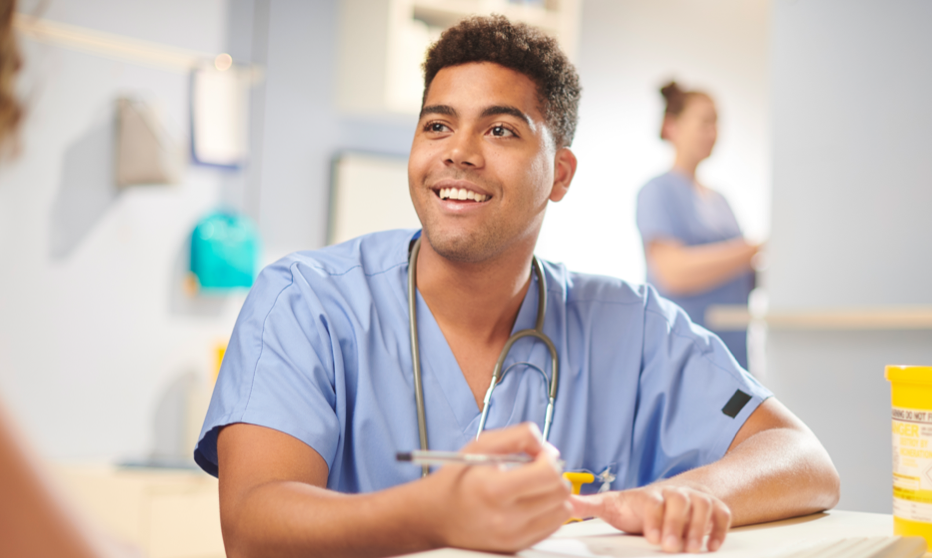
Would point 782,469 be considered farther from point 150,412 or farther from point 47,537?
point 150,412

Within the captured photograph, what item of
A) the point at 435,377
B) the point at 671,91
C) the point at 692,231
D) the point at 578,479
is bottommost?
the point at 578,479

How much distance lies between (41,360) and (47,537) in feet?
7.98

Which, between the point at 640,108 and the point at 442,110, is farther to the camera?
the point at 640,108

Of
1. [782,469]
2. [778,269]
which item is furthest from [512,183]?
[778,269]

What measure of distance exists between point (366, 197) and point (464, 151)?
6.14ft

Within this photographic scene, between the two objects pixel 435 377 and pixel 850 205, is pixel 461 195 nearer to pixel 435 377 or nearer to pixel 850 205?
pixel 435 377

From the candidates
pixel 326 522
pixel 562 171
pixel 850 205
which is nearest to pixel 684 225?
pixel 850 205

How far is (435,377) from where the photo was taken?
3.74 feet

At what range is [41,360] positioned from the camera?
8.05 ft

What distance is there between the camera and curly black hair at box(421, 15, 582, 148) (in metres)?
1.26

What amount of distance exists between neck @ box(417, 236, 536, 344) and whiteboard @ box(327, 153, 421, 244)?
1730mm

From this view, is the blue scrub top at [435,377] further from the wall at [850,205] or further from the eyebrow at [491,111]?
the wall at [850,205]

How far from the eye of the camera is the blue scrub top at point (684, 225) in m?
2.56

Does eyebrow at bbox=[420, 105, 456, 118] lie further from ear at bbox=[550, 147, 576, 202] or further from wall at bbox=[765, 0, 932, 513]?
wall at bbox=[765, 0, 932, 513]
